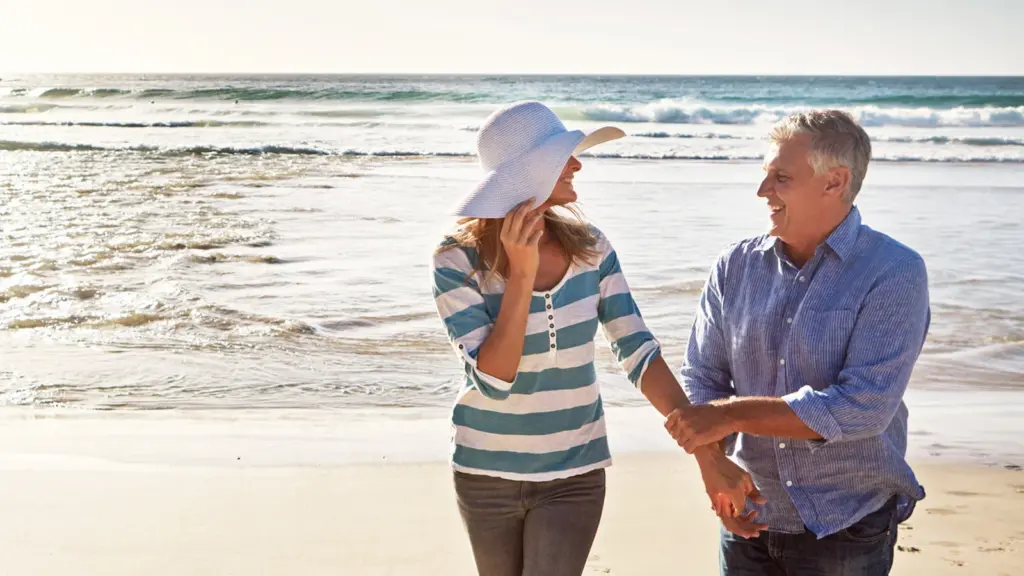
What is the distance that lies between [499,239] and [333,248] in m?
9.06

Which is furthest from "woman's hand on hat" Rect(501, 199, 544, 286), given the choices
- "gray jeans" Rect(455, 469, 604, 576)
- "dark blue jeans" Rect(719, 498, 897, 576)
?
"dark blue jeans" Rect(719, 498, 897, 576)

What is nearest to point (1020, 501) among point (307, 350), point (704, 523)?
point (704, 523)

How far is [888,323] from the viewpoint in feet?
7.95

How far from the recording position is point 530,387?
2637 mm

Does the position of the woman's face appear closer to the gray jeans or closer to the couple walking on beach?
the couple walking on beach

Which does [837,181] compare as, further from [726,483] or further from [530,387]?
[530,387]

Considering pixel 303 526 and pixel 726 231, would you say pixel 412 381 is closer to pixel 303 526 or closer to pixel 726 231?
pixel 303 526

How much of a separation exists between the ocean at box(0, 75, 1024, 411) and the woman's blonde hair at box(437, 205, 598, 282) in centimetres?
53

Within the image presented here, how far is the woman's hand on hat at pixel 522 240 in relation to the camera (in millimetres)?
2521

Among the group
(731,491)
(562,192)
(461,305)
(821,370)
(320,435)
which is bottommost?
(320,435)

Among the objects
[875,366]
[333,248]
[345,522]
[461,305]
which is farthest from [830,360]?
[333,248]

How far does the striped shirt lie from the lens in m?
2.62

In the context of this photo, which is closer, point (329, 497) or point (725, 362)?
point (725, 362)

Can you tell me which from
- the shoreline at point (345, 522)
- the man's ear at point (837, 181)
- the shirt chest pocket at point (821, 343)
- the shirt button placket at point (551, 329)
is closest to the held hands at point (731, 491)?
the shirt chest pocket at point (821, 343)
